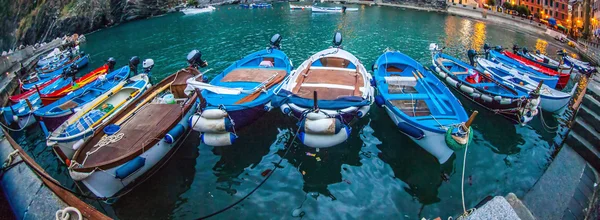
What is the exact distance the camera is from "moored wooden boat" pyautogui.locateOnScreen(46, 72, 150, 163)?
43.2 ft

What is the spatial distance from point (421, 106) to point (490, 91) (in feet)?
Result: 17.6

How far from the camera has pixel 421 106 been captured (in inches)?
592

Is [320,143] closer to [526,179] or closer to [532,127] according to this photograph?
[526,179]

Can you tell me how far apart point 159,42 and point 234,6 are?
3719 cm

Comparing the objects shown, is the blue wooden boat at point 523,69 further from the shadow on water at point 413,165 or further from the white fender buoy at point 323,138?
the white fender buoy at point 323,138

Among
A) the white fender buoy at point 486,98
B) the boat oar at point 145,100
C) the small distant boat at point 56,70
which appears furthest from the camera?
the small distant boat at point 56,70

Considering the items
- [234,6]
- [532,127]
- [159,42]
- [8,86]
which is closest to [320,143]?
[532,127]

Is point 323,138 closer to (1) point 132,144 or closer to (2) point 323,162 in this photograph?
(2) point 323,162

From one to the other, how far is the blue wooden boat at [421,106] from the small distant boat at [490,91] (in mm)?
2752

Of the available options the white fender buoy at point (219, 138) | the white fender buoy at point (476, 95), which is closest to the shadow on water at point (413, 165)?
the white fender buoy at point (476, 95)

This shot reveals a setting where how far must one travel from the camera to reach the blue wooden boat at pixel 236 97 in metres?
12.8

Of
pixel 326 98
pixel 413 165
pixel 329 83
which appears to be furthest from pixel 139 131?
pixel 413 165

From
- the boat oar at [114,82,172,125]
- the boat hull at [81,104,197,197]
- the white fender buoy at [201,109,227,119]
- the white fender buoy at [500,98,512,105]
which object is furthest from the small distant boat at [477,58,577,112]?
the boat oar at [114,82,172,125]

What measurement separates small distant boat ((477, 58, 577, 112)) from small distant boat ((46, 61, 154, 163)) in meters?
21.4
